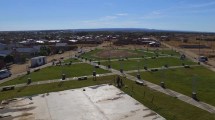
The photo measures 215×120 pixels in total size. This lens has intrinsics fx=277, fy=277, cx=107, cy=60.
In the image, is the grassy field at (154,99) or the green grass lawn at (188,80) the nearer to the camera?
the grassy field at (154,99)

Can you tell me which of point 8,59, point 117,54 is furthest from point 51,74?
point 117,54

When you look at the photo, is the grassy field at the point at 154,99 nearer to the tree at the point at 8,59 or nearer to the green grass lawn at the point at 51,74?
the green grass lawn at the point at 51,74

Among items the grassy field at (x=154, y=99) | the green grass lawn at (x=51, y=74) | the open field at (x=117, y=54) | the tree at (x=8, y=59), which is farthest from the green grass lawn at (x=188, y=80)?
the tree at (x=8, y=59)

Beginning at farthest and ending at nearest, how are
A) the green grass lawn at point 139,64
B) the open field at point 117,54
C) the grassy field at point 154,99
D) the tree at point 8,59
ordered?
the open field at point 117,54 → the tree at point 8,59 → the green grass lawn at point 139,64 → the grassy field at point 154,99

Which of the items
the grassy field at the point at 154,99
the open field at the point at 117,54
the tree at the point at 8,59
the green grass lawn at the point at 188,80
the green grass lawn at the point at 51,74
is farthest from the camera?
the open field at the point at 117,54

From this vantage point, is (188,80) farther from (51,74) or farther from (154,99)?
(51,74)

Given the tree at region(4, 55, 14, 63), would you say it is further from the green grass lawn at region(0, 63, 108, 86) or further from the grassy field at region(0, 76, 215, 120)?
the grassy field at region(0, 76, 215, 120)

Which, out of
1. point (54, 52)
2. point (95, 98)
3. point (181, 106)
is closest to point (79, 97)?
point (95, 98)
